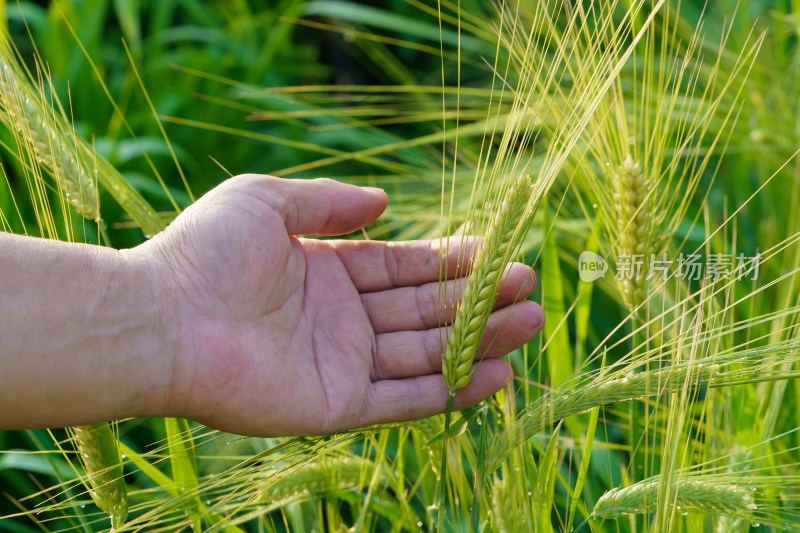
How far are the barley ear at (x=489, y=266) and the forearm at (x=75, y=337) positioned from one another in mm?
368

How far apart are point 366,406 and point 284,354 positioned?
129 millimetres

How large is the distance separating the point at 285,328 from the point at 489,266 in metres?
0.34

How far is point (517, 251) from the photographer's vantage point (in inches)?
30.7

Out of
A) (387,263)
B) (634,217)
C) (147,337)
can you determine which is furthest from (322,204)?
(634,217)

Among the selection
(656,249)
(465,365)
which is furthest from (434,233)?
(465,365)

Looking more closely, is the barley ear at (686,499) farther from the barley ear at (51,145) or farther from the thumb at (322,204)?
the barley ear at (51,145)

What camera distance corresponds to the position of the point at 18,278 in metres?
0.77

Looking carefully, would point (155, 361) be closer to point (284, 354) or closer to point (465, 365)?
point (284, 354)

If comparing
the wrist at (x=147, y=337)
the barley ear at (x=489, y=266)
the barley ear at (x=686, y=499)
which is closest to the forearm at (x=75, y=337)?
the wrist at (x=147, y=337)

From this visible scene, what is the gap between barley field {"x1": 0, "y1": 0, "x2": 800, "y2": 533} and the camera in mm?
757

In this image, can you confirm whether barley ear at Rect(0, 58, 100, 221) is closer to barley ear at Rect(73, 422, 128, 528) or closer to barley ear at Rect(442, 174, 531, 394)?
barley ear at Rect(73, 422, 128, 528)

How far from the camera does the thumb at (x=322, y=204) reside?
0.93m

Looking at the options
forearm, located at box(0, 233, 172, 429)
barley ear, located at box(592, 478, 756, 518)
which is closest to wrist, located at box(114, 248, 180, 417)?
forearm, located at box(0, 233, 172, 429)

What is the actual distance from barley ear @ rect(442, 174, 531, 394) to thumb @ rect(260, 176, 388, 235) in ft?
0.91
